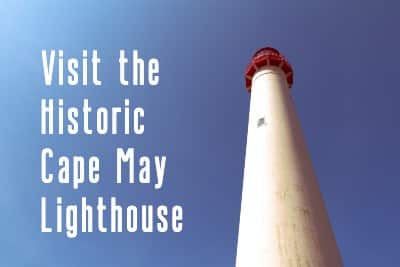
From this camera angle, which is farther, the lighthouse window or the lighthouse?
the lighthouse window

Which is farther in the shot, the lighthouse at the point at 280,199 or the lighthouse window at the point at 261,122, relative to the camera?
the lighthouse window at the point at 261,122

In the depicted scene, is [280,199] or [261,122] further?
[261,122]

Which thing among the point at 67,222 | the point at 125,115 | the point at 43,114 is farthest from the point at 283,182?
the point at 43,114

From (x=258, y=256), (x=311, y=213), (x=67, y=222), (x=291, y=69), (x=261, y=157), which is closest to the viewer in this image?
(x=258, y=256)

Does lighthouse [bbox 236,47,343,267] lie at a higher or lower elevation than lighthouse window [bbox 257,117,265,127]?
lower

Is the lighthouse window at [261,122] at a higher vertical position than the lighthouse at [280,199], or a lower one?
higher

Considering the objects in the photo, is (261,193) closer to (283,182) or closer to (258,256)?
(283,182)

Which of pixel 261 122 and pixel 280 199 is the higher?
pixel 261 122

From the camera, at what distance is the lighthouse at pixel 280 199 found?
9.05 metres

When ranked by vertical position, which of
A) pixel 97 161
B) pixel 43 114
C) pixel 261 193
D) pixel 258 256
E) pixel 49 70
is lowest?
pixel 258 256

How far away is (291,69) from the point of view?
47.7 feet

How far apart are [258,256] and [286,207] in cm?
149

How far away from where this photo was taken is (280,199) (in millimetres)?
9836

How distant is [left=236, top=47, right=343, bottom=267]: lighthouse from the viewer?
29.7 ft
